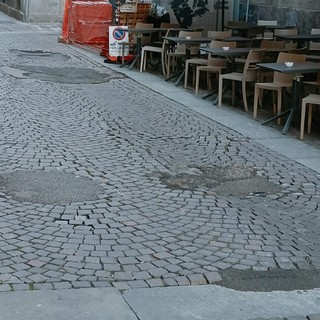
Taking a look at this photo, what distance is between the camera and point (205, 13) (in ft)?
56.9

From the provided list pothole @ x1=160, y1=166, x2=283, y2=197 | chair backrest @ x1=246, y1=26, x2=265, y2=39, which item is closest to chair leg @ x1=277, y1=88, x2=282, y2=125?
pothole @ x1=160, y1=166, x2=283, y2=197

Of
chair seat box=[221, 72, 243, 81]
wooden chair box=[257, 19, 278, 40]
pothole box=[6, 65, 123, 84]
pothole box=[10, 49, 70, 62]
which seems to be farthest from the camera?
pothole box=[10, 49, 70, 62]

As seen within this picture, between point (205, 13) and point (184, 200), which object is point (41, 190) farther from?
point (205, 13)

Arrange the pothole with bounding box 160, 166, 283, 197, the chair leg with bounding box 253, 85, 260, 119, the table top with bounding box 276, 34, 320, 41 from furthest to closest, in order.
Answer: the table top with bounding box 276, 34, 320, 41, the chair leg with bounding box 253, 85, 260, 119, the pothole with bounding box 160, 166, 283, 197

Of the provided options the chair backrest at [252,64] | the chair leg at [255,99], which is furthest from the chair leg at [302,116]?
the chair backrest at [252,64]

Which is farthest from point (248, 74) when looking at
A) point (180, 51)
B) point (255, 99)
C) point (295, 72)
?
point (180, 51)

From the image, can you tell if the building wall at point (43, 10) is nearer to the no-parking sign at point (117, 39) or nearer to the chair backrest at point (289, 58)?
the no-parking sign at point (117, 39)

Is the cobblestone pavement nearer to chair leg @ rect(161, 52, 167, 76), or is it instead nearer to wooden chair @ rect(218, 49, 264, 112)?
wooden chair @ rect(218, 49, 264, 112)

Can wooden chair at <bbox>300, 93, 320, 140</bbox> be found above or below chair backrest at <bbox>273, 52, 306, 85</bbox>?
below

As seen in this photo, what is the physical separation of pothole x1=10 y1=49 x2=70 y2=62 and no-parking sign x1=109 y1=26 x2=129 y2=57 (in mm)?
1340

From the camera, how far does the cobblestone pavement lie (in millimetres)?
5371

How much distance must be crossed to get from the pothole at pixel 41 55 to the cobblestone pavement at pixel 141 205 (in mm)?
5554

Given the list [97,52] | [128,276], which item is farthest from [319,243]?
[97,52]

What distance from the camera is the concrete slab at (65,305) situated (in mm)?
4441
